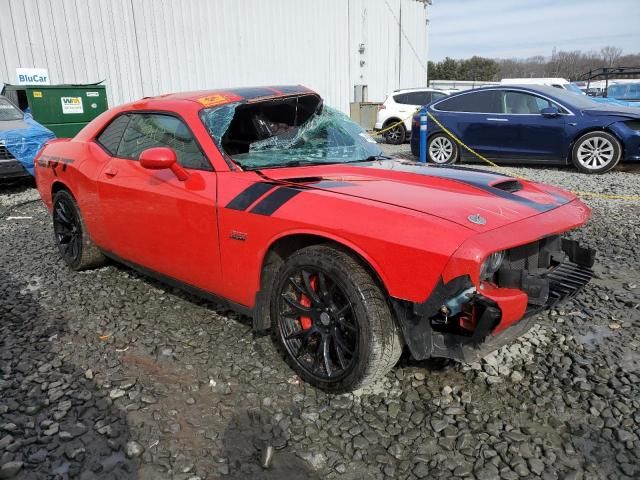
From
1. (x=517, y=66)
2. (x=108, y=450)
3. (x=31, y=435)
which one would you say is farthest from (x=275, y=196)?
(x=517, y=66)

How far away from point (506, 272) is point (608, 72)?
670 inches

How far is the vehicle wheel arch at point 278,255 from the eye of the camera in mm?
2488

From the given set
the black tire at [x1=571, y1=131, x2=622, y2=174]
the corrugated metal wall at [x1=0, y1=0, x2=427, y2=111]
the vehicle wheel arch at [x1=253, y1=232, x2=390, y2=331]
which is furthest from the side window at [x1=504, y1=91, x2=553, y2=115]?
the corrugated metal wall at [x1=0, y1=0, x2=427, y2=111]

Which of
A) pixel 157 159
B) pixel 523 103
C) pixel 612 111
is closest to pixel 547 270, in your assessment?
pixel 157 159

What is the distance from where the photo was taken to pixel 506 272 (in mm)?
2383

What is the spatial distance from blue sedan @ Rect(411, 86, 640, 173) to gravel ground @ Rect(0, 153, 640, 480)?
5551mm

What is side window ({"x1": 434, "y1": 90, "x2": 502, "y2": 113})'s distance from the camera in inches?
366

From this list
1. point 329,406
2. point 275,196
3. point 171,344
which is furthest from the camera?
point 171,344

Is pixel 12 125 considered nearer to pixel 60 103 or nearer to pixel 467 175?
pixel 60 103

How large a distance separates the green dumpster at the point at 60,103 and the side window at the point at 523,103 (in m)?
8.02

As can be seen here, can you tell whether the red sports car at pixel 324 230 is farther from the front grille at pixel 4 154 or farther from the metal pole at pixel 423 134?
the metal pole at pixel 423 134

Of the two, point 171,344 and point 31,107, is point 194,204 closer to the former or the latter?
point 171,344

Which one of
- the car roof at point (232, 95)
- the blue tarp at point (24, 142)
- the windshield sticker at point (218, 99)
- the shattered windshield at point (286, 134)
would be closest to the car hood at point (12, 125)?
the blue tarp at point (24, 142)

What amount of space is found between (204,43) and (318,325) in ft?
45.2
